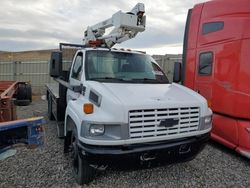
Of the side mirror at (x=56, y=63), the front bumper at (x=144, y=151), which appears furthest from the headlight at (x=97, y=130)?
the side mirror at (x=56, y=63)

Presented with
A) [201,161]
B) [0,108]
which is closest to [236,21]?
[201,161]

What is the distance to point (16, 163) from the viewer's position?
425 centimetres

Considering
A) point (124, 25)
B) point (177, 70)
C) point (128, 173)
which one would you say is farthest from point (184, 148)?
point (124, 25)

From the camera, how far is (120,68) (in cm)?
446

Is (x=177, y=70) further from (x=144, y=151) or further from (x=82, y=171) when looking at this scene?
(x=82, y=171)

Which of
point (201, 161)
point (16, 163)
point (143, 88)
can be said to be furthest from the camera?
point (201, 161)

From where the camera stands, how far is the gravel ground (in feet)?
12.0

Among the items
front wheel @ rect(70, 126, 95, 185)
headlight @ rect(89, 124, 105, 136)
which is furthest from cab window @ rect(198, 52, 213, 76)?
front wheel @ rect(70, 126, 95, 185)

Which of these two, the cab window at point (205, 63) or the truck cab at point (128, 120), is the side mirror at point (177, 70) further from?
the truck cab at point (128, 120)

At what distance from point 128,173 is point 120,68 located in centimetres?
184

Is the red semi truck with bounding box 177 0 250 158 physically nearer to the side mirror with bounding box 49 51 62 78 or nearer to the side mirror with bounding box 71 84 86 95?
the side mirror with bounding box 71 84 86 95

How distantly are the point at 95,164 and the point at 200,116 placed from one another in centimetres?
169

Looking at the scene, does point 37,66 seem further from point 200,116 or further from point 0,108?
point 200,116

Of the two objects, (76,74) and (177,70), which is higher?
(177,70)
